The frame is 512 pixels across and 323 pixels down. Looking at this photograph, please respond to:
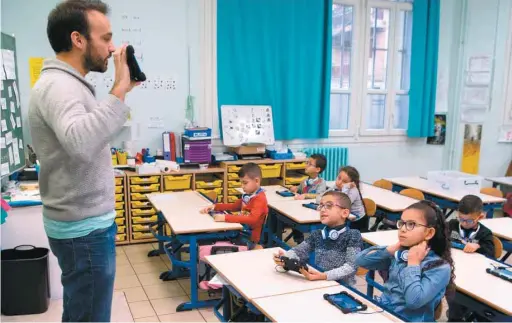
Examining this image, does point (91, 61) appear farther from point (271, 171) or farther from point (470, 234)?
point (271, 171)

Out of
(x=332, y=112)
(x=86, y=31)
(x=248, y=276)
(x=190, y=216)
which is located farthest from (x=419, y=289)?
(x=332, y=112)

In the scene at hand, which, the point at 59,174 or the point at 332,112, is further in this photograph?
the point at 332,112

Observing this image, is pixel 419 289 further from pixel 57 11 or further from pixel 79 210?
pixel 57 11

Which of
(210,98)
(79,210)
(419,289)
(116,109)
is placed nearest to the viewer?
(116,109)

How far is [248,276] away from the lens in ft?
7.38

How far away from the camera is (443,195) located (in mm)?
4453

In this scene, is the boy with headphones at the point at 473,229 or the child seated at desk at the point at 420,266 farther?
the boy with headphones at the point at 473,229

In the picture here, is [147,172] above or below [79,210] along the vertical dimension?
below

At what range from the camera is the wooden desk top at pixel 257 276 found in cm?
209

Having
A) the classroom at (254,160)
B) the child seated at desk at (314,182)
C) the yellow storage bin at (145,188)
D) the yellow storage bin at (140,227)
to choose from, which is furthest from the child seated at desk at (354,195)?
the yellow storage bin at (140,227)

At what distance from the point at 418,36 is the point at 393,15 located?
1.47ft

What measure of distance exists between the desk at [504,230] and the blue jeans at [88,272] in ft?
9.03

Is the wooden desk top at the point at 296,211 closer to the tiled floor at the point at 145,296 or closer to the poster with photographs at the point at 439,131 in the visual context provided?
the tiled floor at the point at 145,296

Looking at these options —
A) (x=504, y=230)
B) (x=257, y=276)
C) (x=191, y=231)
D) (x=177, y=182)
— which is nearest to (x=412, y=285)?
(x=257, y=276)
